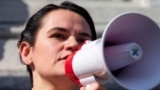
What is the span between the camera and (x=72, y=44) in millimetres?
1442

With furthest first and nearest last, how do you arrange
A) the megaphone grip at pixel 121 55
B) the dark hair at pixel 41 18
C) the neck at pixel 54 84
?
1. the dark hair at pixel 41 18
2. the neck at pixel 54 84
3. the megaphone grip at pixel 121 55

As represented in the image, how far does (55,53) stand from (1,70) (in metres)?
1.43

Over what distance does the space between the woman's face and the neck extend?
0.02 m

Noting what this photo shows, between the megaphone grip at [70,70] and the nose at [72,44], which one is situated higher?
the nose at [72,44]

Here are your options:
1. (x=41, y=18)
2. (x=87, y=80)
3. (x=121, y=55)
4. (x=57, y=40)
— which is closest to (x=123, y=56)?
(x=121, y=55)

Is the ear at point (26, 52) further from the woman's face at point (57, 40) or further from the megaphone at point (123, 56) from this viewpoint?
the megaphone at point (123, 56)

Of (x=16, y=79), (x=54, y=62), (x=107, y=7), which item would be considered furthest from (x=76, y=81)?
(x=107, y=7)

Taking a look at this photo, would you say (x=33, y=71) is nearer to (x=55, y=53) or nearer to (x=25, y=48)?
(x=25, y=48)

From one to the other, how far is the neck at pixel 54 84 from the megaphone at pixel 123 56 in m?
0.09

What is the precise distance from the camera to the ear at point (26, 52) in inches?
64.8

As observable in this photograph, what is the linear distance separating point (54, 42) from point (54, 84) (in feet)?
0.39

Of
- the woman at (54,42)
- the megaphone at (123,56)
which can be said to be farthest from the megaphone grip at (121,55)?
the woman at (54,42)

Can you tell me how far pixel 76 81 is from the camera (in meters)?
1.40

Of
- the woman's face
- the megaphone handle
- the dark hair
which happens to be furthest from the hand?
the dark hair
